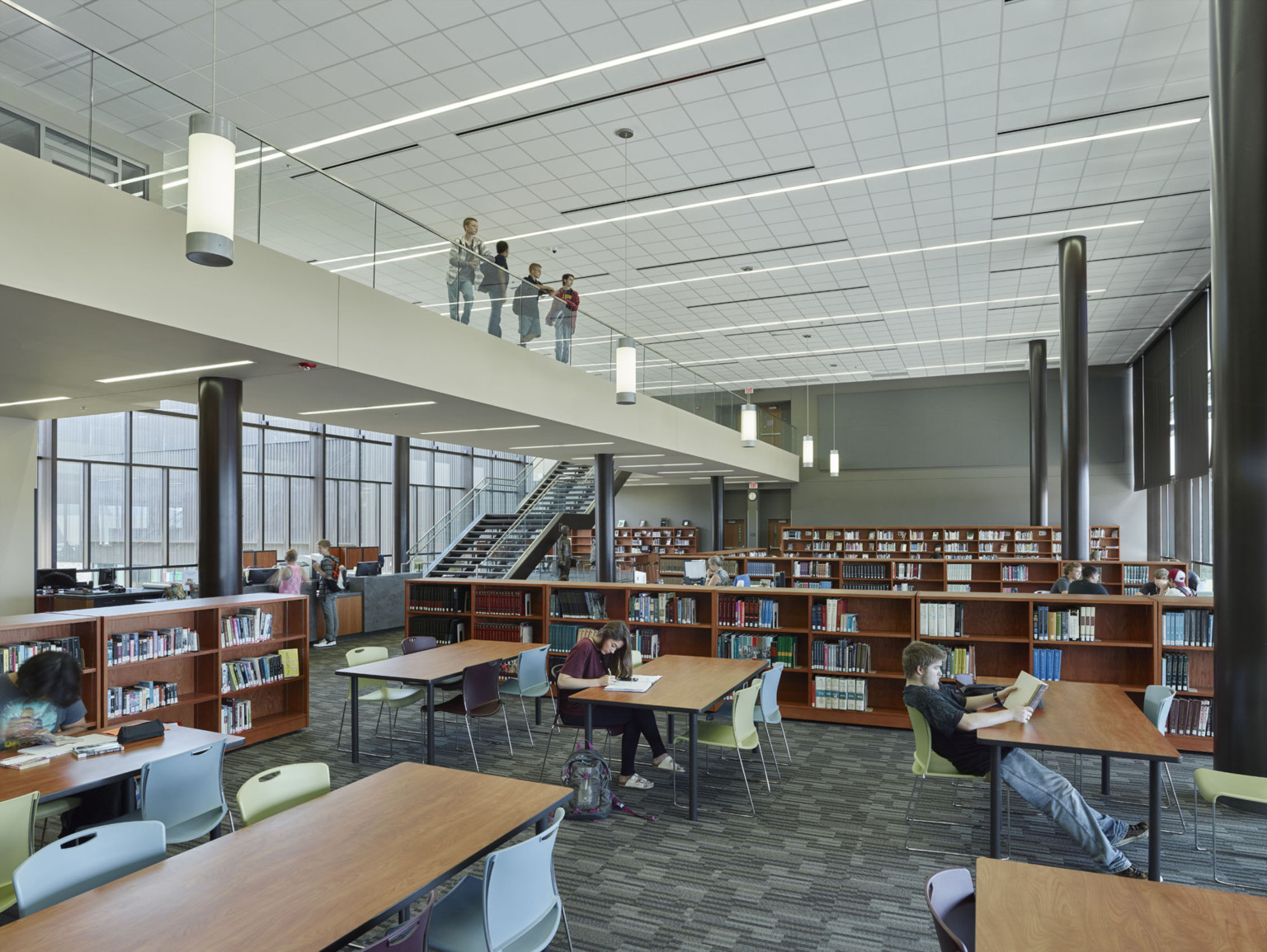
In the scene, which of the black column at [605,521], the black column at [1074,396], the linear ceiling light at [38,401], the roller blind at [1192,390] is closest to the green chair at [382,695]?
the linear ceiling light at [38,401]

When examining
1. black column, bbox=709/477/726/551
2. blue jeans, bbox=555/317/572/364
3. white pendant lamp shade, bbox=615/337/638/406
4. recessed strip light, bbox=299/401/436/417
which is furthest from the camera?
black column, bbox=709/477/726/551

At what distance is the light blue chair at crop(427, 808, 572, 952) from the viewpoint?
2391 mm

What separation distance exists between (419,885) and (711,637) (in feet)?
17.1

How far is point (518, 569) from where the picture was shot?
1395 centimetres

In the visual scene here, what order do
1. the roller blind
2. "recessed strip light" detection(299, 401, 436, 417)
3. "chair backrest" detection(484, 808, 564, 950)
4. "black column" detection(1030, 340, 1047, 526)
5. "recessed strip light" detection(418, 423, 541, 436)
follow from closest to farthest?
1. "chair backrest" detection(484, 808, 564, 950)
2. "recessed strip light" detection(299, 401, 436, 417)
3. "recessed strip light" detection(418, 423, 541, 436)
4. the roller blind
5. "black column" detection(1030, 340, 1047, 526)

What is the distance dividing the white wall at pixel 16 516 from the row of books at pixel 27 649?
12.0ft

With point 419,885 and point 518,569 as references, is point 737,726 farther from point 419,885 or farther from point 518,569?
point 518,569

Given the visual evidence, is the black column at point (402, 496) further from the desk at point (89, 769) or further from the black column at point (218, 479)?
the desk at point (89, 769)

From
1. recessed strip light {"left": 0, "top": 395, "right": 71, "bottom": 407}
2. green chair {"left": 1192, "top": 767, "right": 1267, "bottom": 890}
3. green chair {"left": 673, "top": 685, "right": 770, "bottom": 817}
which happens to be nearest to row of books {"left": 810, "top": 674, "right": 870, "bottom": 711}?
green chair {"left": 673, "top": 685, "right": 770, "bottom": 817}

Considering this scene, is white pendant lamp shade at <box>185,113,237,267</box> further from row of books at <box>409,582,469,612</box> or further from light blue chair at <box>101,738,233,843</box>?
row of books at <box>409,582,469,612</box>

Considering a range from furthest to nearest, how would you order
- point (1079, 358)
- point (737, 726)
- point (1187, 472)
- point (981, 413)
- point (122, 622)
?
point (981, 413) → point (1187, 472) → point (1079, 358) → point (122, 622) → point (737, 726)

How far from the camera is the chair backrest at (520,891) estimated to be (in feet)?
7.81

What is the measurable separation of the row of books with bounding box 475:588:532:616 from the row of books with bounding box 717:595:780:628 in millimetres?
2278

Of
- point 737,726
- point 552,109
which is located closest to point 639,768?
point 737,726
